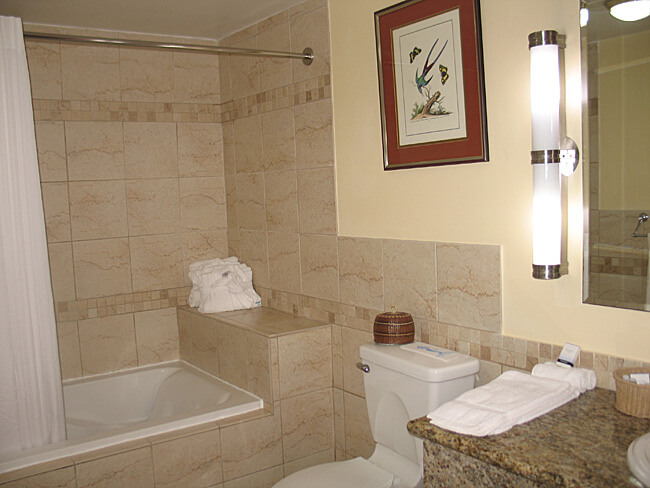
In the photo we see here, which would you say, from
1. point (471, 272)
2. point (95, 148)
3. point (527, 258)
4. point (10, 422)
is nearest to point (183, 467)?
point (10, 422)

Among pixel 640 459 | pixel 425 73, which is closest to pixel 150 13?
pixel 425 73

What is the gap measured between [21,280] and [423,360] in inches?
60.6

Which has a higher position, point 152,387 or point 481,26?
point 481,26

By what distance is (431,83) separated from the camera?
2.26 m

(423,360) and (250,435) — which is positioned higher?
(423,360)

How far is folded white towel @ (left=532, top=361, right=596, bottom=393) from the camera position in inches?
69.9

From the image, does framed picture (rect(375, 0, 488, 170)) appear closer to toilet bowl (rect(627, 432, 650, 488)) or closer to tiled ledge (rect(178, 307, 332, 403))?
tiled ledge (rect(178, 307, 332, 403))

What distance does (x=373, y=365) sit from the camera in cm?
232

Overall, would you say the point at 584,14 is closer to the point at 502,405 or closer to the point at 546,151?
the point at 546,151

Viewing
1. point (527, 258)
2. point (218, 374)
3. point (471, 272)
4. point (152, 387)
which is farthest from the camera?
point (152, 387)

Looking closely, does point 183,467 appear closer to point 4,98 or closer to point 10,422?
point 10,422

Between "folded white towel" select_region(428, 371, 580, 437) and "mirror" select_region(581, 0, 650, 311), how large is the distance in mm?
299

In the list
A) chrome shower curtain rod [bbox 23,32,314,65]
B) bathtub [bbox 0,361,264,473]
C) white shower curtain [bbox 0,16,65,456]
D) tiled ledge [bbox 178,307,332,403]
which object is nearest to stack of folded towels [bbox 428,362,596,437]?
tiled ledge [bbox 178,307,332,403]

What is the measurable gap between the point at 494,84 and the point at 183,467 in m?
1.89
